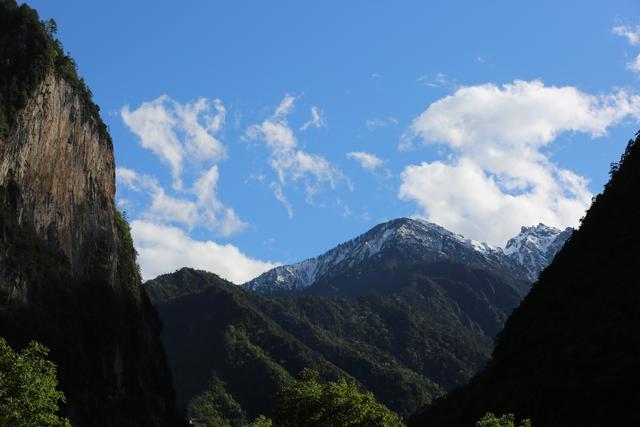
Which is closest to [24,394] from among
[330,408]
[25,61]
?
[330,408]

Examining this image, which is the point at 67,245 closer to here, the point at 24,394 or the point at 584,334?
the point at 584,334

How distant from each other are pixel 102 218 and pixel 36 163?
98.9ft

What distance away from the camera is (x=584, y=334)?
346 ft

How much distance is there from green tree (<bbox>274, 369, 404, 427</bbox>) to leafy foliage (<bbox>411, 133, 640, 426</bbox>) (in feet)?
88.8

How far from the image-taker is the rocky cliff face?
140 m

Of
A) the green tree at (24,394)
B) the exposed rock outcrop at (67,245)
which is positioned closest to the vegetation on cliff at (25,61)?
the exposed rock outcrop at (67,245)

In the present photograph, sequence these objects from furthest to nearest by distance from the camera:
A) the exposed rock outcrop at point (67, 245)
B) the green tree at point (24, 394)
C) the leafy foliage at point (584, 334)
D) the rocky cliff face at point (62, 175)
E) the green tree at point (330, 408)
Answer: the rocky cliff face at point (62, 175) < the exposed rock outcrop at point (67, 245) < the leafy foliage at point (584, 334) < the green tree at point (330, 408) < the green tree at point (24, 394)

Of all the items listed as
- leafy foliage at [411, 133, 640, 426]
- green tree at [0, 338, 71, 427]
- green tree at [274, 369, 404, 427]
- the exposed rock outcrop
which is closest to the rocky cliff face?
the exposed rock outcrop

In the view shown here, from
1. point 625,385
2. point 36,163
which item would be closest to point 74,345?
point 36,163

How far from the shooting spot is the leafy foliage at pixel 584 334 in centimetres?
8869

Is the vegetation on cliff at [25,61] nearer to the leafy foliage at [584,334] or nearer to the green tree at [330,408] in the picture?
the green tree at [330,408]

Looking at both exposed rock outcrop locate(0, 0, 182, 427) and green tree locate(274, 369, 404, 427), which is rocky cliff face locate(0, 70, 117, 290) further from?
green tree locate(274, 369, 404, 427)

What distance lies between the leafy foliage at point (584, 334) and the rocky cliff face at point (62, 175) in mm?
88305

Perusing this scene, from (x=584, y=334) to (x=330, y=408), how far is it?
154ft
